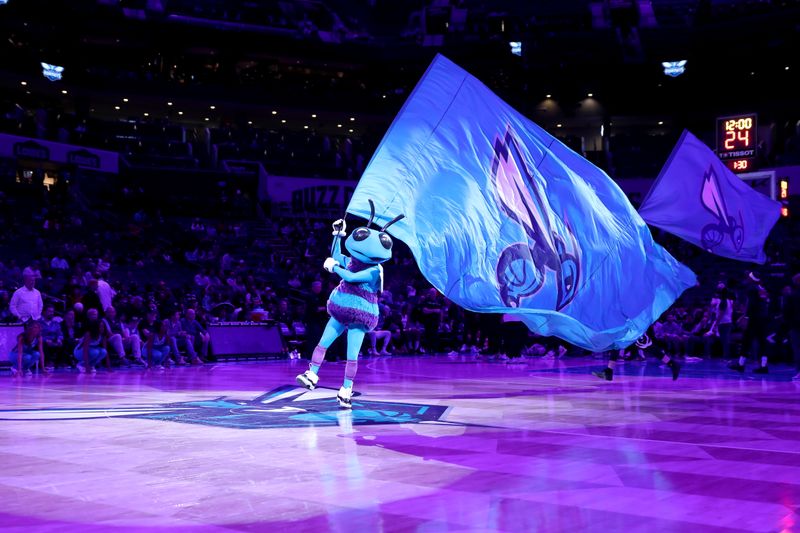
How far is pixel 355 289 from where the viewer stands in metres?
8.95

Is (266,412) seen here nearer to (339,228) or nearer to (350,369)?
(350,369)

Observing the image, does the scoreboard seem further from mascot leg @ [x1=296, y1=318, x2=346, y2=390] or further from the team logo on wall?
mascot leg @ [x1=296, y1=318, x2=346, y2=390]

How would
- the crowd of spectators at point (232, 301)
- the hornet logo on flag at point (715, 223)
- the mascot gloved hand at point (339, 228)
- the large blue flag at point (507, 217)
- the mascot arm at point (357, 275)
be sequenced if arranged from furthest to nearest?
the crowd of spectators at point (232, 301), the hornet logo on flag at point (715, 223), the mascot gloved hand at point (339, 228), the mascot arm at point (357, 275), the large blue flag at point (507, 217)

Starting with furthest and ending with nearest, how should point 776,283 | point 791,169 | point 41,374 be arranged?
point 791,169
point 776,283
point 41,374

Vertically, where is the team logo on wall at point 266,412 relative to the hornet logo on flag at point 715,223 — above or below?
below

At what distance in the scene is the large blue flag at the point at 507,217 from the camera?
8.66 metres

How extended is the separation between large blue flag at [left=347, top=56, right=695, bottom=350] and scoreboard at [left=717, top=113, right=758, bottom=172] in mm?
18889

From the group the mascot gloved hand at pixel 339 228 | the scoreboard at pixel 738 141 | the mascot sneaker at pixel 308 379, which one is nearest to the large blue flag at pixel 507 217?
the mascot gloved hand at pixel 339 228

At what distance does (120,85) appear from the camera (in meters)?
43.4

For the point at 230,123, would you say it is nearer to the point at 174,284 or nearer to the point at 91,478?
the point at 174,284

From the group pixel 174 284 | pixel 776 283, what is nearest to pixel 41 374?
pixel 174 284

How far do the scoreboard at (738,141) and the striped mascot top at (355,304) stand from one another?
70.1 feet

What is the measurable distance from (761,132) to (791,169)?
670 cm

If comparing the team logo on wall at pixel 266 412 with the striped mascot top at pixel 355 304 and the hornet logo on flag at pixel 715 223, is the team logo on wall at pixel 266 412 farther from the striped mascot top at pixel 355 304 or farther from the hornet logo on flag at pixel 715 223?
the hornet logo on flag at pixel 715 223
